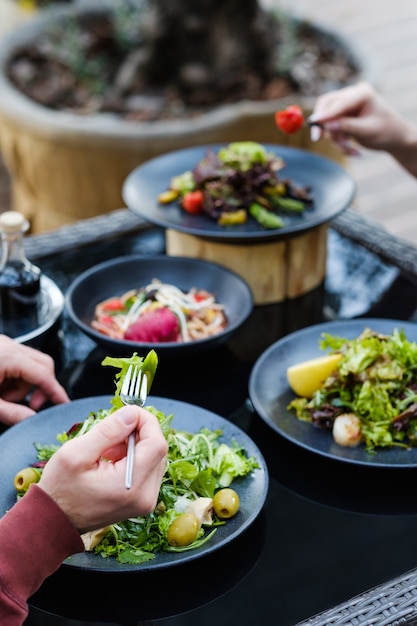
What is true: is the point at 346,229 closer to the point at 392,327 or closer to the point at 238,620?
the point at 392,327

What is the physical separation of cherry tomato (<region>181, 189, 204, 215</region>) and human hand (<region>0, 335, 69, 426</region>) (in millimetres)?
664

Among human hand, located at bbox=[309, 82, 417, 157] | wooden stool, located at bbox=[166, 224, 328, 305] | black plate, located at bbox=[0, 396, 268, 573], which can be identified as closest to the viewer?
black plate, located at bbox=[0, 396, 268, 573]

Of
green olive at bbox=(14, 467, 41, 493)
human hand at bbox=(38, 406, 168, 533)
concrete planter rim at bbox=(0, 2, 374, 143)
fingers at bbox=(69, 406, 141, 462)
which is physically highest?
→ fingers at bbox=(69, 406, 141, 462)

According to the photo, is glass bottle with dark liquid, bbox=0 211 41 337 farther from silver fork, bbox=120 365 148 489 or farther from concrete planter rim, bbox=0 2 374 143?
concrete planter rim, bbox=0 2 374 143

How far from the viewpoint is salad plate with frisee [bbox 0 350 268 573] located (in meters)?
1.29

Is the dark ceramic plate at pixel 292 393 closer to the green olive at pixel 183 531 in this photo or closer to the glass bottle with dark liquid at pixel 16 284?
the green olive at pixel 183 531

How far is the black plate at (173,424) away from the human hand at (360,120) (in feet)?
3.08

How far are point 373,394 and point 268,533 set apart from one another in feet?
1.08

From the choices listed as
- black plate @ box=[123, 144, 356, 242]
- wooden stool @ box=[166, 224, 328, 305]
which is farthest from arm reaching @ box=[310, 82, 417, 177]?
wooden stool @ box=[166, 224, 328, 305]

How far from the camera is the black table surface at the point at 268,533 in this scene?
130 cm

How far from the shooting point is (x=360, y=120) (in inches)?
89.4

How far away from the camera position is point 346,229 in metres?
2.47

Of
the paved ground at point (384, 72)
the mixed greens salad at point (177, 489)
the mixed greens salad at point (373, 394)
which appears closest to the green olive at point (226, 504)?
the mixed greens salad at point (177, 489)

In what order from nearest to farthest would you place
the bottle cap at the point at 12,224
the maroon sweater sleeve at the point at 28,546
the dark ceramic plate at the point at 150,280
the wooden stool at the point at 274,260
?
the maroon sweater sleeve at the point at 28,546
the bottle cap at the point at 12,224
the dark ceramic plate at the point at 150,280
the wooden stool at the point at 274,260
